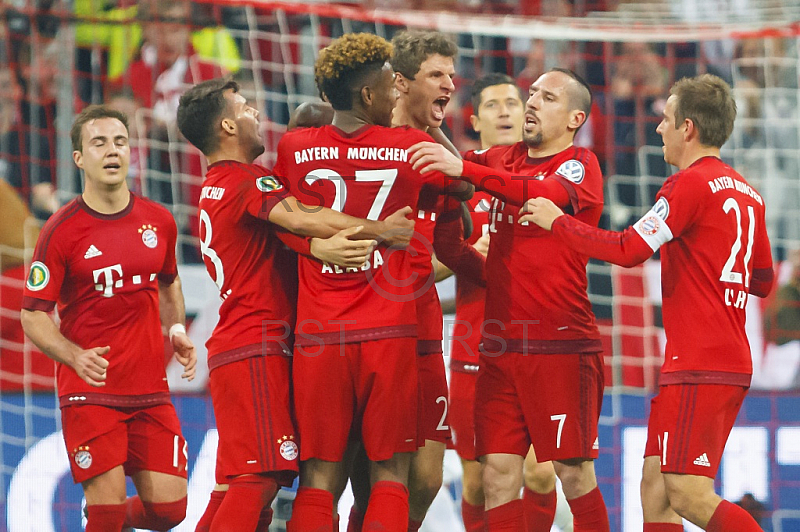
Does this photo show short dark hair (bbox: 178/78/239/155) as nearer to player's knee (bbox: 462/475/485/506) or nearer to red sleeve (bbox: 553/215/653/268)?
red sleeve (bbox: 553/215/653/268)

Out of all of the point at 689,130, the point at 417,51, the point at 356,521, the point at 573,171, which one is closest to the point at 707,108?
the point at 689,130

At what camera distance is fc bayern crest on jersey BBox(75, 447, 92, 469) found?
15.1ft

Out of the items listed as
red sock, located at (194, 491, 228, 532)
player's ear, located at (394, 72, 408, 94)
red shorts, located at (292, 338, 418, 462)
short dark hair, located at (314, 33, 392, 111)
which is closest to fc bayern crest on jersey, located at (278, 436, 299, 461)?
red shorts, located at (292, 338, 418, 462)

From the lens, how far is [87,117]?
4879 mm

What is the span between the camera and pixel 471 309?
5176mm

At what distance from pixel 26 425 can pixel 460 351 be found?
2991 millimetres

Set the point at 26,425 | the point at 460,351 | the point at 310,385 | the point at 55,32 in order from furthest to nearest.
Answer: the point at 55,32
the point at 26,425
the point at 460,351
the point at 310,385

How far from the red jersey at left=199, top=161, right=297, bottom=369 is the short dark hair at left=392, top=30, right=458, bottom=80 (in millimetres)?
849

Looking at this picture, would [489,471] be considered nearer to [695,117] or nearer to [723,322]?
[723,322]

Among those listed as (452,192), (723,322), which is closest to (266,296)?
(452,192)

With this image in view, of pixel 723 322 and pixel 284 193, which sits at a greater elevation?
pixel 284 193

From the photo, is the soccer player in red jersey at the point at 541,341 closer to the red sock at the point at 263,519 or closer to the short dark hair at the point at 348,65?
the short dark hair at the point at 348,65

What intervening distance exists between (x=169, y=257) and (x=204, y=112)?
99 centimetres

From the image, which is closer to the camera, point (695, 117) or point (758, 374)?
point (695, 117)
